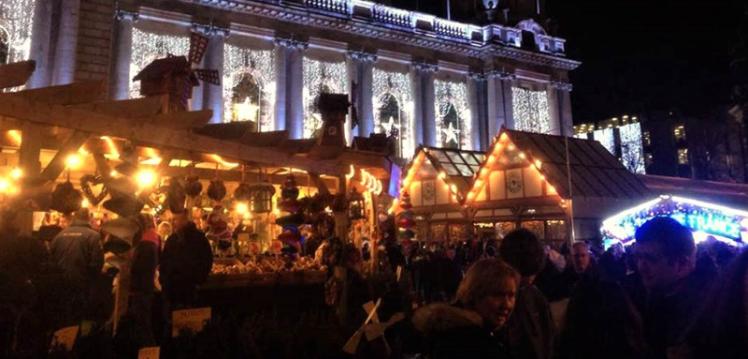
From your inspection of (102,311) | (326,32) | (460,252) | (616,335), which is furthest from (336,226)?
(326,32)

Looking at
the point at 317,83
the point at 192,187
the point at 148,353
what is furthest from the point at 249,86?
the point at 148,353

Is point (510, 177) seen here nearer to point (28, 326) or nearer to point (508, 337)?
point (508, 337)

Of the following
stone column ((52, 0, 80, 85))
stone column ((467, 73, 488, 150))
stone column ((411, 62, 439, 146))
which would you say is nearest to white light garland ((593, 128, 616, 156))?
stone column ((467, 73, 488, 150))

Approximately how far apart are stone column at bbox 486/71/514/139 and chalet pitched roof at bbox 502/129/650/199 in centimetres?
1036

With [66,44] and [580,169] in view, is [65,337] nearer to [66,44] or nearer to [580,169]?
[580,169]

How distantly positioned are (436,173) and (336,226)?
1297cm

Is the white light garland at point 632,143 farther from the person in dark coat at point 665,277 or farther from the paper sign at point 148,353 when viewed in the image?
the paper sign at point 148,353

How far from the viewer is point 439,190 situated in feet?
71.2

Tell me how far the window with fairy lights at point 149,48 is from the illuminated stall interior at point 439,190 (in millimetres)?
11617

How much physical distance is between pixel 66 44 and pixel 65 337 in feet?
63.2

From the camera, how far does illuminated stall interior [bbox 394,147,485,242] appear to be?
21094 millimetres

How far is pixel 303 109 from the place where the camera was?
85.1 feet

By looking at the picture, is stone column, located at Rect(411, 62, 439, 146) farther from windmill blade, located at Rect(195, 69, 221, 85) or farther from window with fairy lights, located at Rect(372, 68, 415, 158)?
windmill blade, located at Rect(195, 69, 221, 85)

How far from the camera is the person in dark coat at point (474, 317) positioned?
7.48ft
